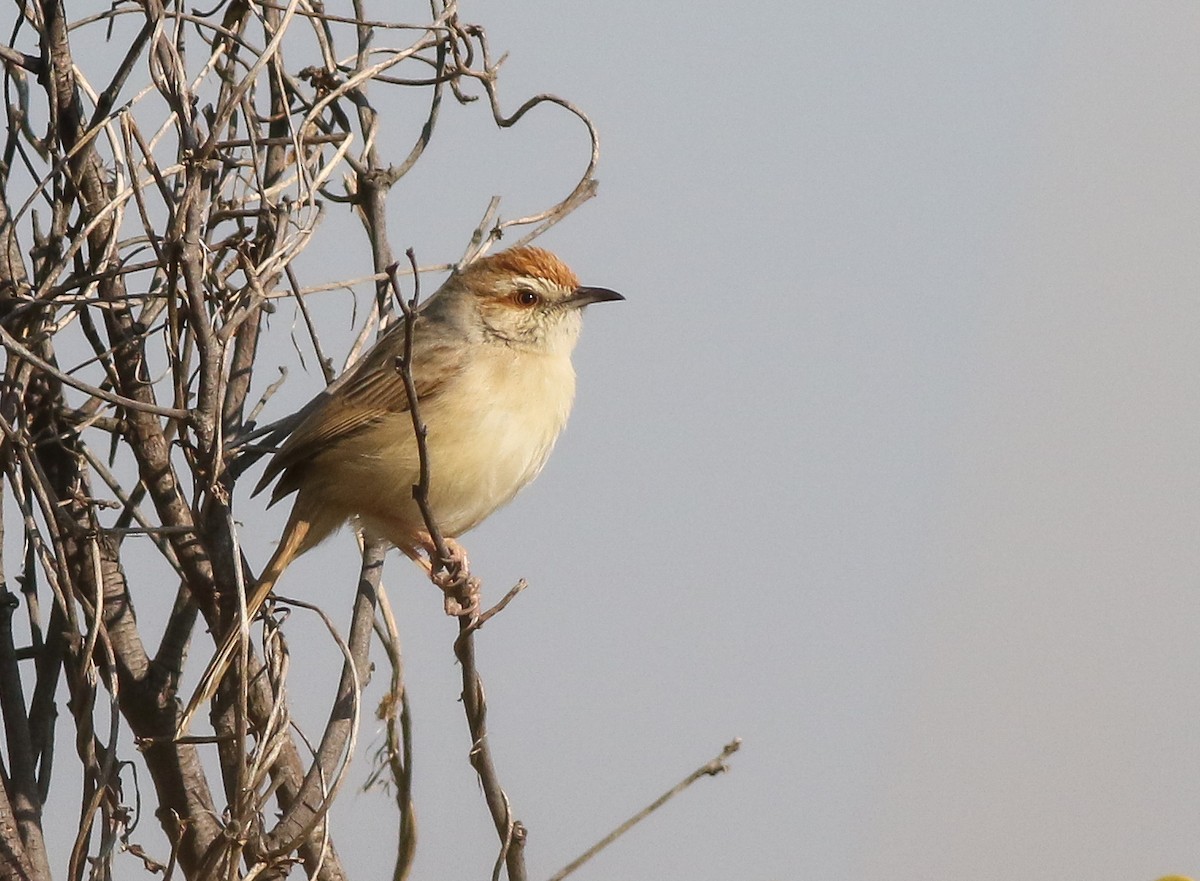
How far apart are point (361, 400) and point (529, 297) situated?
2.36 feet

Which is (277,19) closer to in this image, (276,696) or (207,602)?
(207,602)

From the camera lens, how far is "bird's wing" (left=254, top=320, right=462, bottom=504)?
3.62m

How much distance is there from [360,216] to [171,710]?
4.41ft

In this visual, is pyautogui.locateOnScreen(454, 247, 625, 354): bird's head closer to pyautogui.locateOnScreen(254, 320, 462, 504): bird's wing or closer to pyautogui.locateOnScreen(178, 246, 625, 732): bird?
pyautogui.locateOnScreen(178, 246, 625, 732): bird

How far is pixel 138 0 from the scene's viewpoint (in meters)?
2.88

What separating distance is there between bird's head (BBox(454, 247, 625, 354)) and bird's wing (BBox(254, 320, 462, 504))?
0.27m

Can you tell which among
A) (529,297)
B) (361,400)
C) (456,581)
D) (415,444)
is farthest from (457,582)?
(529,297)

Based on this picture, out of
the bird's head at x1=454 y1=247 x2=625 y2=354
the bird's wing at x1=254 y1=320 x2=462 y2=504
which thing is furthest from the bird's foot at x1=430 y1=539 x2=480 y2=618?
the bird's head at x1=454 y1=247 x2=625 y2=354

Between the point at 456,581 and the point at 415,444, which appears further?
the point at 415,444

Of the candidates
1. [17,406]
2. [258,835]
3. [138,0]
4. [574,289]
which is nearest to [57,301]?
[17,406]

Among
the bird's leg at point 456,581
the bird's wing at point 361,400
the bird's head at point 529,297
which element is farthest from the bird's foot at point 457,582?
Answer: the bird's head at point 529,297

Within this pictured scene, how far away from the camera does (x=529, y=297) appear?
4.18 metres

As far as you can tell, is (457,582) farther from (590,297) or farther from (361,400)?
(590,297)

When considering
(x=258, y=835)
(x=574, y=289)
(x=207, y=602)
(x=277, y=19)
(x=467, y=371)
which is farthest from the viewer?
(x=574, y=289)
